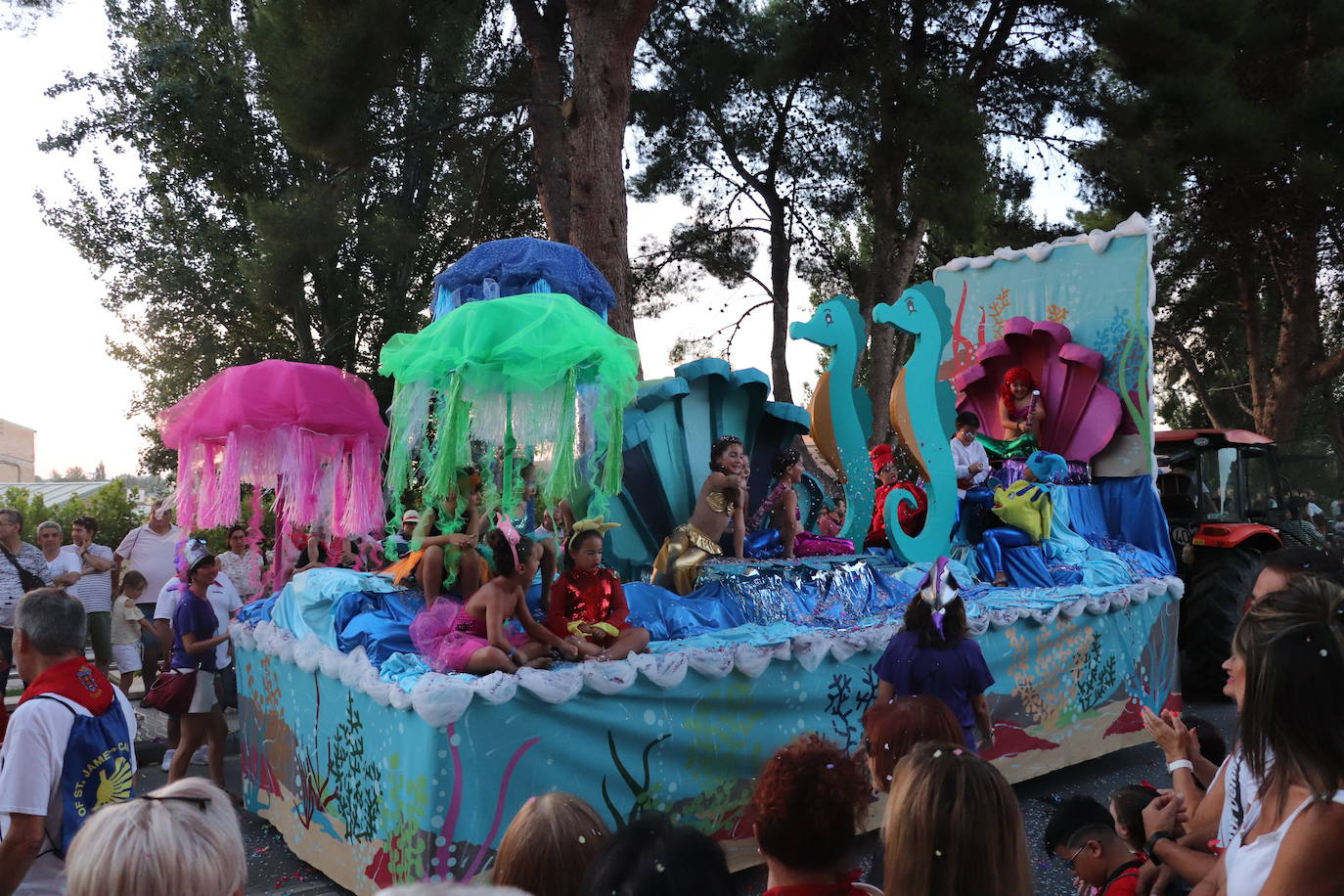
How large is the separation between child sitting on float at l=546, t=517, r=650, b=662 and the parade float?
22cm

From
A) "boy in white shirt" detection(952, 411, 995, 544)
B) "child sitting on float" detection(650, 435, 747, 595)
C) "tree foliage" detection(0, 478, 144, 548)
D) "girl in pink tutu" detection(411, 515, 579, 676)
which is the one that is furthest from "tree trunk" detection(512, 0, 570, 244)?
"tree foliage" detection(0, 478, 144, 548)

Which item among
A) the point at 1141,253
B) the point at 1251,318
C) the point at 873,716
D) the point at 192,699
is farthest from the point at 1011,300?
the point at 1251,318

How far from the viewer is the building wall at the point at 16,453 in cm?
4150

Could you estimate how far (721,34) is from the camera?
1302 centimetres

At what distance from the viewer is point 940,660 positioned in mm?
4012

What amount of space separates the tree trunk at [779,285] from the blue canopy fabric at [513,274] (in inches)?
347

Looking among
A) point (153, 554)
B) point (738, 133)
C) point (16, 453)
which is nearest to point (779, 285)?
point (738, 133)

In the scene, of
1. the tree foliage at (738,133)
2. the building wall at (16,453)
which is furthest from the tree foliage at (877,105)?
the building wall at (16,453)

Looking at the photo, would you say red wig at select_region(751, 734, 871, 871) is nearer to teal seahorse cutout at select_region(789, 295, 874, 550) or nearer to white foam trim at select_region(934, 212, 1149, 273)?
teal seahorse cutout at select_region(789, 295, 874, 550)

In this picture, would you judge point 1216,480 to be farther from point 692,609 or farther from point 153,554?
point 153,554

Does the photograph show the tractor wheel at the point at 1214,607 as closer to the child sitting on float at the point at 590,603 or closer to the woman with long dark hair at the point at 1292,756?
the child sitting on float at the point at 590,603

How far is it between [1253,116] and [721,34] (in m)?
6.45

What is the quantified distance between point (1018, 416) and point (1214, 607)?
7.81ft

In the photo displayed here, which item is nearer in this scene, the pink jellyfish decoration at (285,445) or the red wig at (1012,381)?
the pink jellyfish decoration at (285,445)
